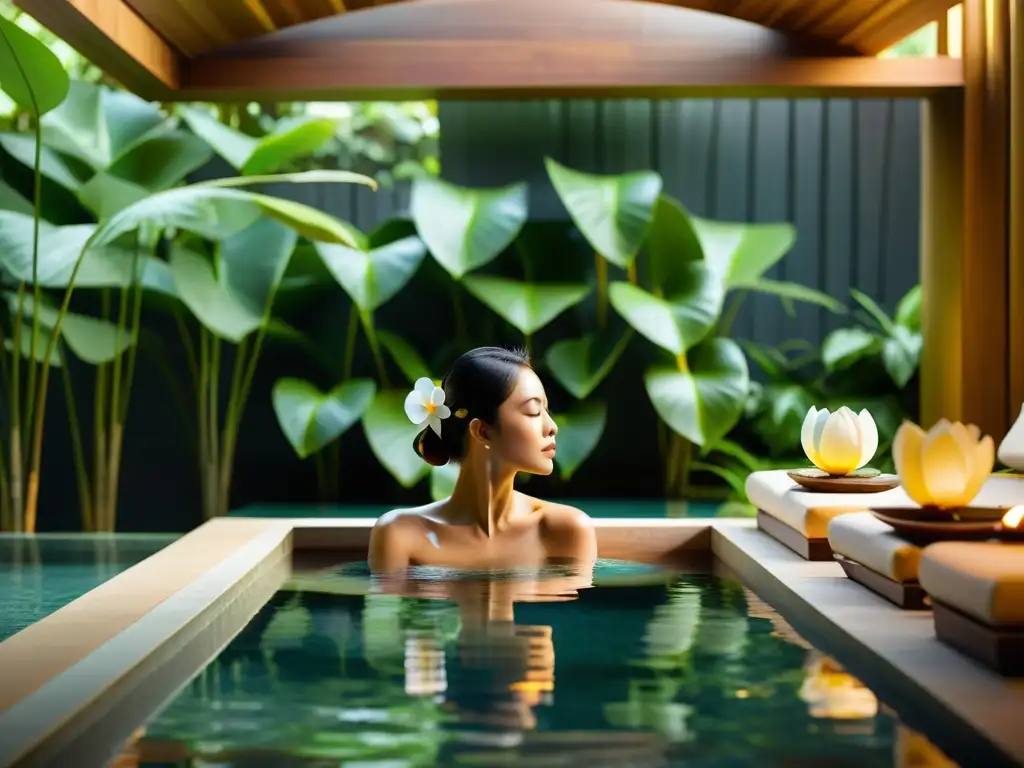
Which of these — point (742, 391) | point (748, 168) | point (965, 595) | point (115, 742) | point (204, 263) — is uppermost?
point (748, 168)

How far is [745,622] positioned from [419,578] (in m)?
0.84

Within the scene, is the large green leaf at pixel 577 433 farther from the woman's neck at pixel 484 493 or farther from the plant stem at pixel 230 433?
the woman's neck at pixel 484 493

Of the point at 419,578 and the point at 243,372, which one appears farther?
the point at 243,372

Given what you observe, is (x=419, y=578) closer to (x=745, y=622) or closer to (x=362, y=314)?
(x=745, y=622)

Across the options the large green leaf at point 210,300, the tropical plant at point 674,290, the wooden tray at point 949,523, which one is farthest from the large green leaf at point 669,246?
the wooden tray at point 949,523

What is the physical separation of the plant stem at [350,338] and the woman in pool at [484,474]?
2.94 meters

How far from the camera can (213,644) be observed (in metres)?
2.65

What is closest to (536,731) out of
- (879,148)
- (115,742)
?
(115,742)

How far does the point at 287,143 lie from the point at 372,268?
0.63 meters

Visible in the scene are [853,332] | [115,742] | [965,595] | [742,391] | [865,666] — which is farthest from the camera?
[853,332]

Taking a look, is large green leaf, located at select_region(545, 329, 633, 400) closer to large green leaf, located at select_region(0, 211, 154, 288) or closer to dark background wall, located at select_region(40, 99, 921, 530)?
dark background wall, located at select_region(40, 99, 921, 530)

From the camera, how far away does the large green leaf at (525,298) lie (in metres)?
5.88

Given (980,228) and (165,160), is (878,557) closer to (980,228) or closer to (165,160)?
(980,228)

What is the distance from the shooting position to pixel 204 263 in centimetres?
587
